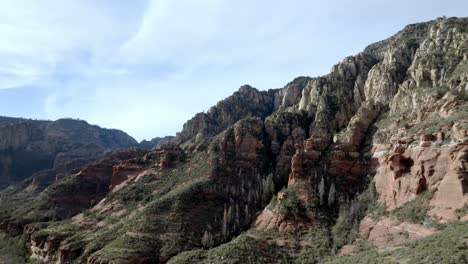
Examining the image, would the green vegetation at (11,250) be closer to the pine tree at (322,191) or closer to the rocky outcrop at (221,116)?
the rocky outcrop at (221,116)

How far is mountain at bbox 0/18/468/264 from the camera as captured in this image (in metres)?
77.9

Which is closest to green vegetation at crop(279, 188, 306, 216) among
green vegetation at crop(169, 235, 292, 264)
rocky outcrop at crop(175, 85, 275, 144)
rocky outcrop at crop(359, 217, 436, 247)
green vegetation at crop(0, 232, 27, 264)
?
green vegetation at crop(169, 235, 292, 264)

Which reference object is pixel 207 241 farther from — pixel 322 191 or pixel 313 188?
pixel 322 191

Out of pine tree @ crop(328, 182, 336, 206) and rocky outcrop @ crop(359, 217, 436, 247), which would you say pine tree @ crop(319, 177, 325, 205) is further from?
rocky outcrop @ crop(359, 217, 436, 247)

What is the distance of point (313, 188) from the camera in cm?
9875

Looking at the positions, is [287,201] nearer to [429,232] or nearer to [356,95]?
[429,232]

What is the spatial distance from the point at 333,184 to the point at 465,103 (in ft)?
96.2

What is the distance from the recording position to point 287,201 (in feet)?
312

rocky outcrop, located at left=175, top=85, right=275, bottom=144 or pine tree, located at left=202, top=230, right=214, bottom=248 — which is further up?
rocky outcrop, located at left=175, top=85, right=275, bottom=144

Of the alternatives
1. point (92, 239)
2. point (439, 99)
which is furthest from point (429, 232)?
point (92, 239)

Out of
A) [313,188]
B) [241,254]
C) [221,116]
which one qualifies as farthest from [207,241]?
[221,116]

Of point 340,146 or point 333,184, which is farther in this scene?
point 340,146

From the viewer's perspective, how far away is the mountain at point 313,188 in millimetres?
77875

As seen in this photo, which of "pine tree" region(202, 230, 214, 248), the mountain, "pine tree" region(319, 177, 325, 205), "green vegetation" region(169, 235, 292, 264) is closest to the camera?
the mountain
